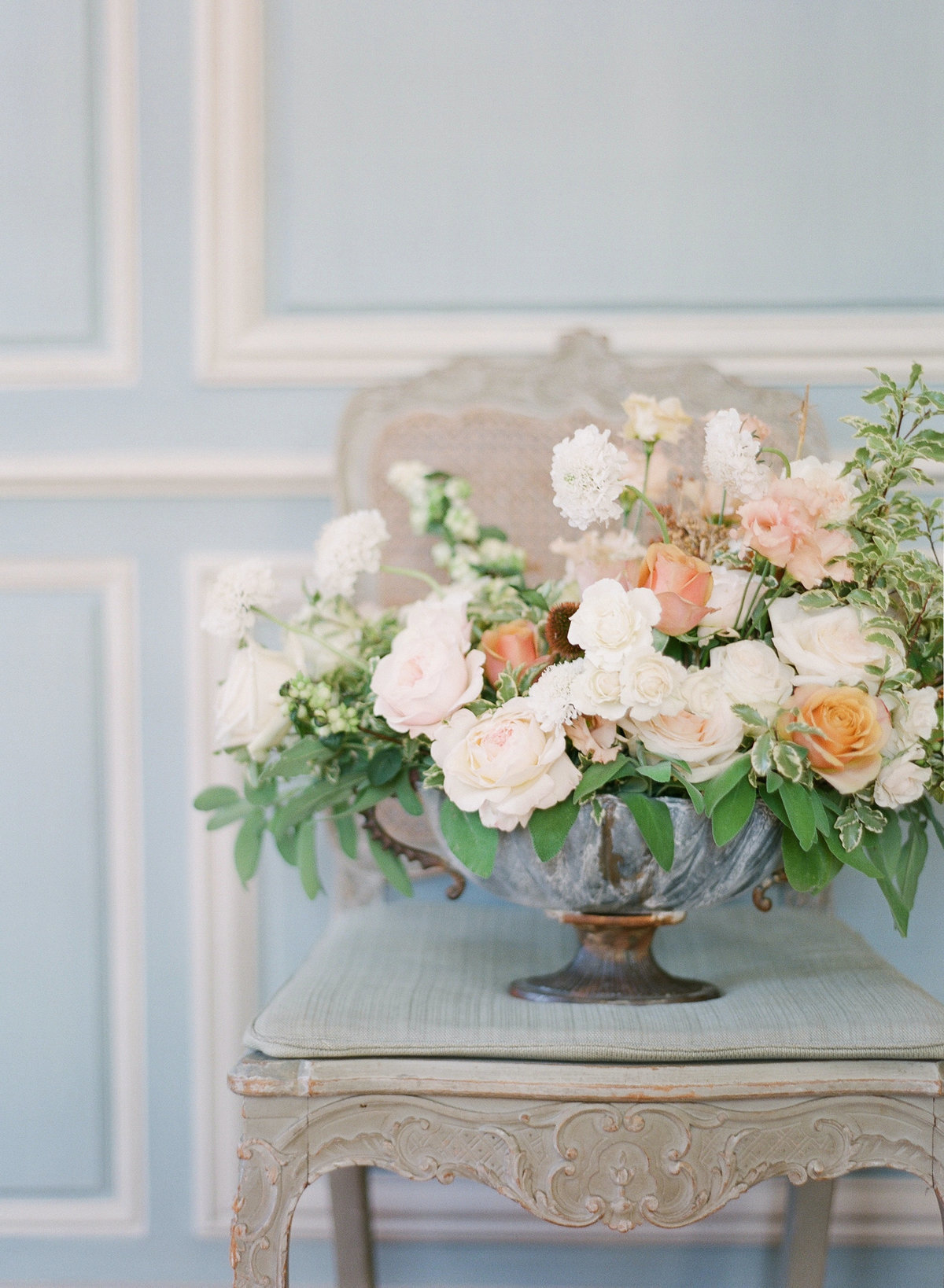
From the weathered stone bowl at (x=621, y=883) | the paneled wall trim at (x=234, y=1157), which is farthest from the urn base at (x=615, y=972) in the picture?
the paneled wall trim at (x=234, y=1157)

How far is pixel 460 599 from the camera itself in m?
0.91

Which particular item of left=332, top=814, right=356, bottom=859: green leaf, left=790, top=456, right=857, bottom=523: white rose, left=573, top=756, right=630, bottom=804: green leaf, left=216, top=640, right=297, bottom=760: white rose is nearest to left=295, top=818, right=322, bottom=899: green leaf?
left=332, top=814, right=356, bottom=859: green leaf

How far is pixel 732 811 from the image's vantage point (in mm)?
788

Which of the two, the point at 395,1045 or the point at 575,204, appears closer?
the point at 395,1045

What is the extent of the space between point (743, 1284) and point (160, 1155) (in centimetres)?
77

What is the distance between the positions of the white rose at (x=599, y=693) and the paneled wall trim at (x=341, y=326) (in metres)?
0.74

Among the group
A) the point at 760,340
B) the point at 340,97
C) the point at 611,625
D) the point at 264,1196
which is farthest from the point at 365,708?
the point at 340,97

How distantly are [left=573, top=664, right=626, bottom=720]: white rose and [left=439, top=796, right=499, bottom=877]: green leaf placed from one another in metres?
0.12

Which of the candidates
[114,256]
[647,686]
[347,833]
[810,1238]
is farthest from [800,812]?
[114,256]

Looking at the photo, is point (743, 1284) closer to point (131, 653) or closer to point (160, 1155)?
point (160, 1155)

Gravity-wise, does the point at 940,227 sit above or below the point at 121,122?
below

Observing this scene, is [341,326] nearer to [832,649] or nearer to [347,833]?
[347,833]

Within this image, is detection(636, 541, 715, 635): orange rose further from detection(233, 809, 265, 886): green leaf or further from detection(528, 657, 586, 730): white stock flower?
detection(233, 809, 265, 886): green leaf

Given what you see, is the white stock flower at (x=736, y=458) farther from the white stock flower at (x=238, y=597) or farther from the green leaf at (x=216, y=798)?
the green leaf at (x=216, y=798)
